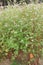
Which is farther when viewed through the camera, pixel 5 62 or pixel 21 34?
pixel 5 62

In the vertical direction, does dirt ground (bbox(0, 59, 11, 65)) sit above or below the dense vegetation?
below

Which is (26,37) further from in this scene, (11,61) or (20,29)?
(11,61)

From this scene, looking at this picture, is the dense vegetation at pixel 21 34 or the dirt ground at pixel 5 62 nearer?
the dense vegetation at pixel 21 34

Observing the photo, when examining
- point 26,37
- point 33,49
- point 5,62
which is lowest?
point 5,62

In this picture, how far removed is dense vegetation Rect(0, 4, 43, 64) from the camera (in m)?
3.33

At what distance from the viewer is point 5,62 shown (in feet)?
11.8

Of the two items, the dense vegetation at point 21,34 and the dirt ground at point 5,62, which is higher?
the dense vegetation at point 21,34

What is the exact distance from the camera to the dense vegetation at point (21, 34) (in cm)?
333

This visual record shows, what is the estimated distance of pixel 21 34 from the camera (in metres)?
3.36

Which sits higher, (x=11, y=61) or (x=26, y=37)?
(x=26, y=37)

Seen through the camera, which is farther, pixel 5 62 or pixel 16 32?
pixel 5 62

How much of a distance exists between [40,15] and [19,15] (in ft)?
1.11

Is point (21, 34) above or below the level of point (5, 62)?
above

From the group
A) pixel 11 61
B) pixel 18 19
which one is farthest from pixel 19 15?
pixel 11 61
